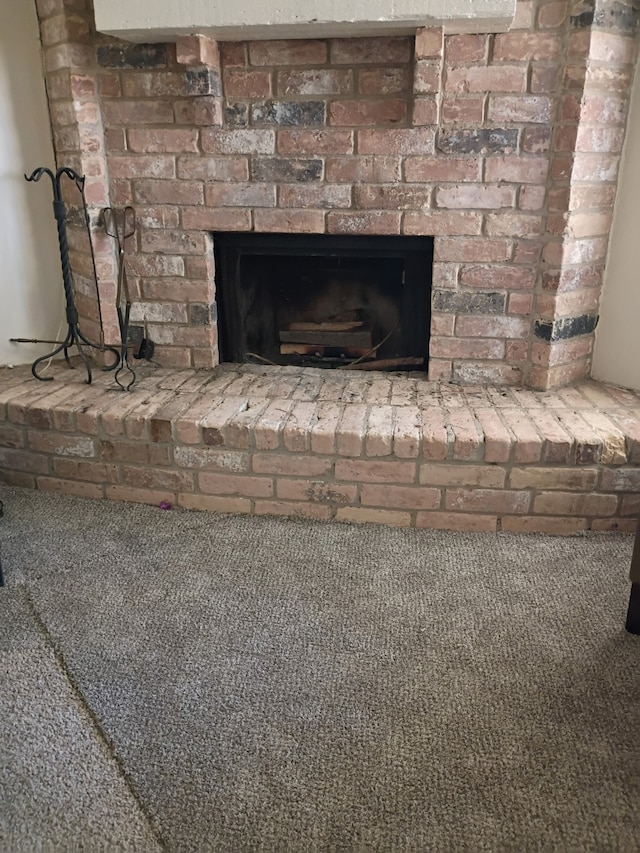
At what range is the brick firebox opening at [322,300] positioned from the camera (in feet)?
7.14

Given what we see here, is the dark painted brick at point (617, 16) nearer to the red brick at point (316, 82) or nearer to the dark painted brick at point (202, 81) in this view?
the red brick at point (316, 82)

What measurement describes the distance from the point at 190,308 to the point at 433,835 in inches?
69.0

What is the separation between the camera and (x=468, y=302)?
2.07m

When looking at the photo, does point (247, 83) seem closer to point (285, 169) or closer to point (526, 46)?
point (285, 169)

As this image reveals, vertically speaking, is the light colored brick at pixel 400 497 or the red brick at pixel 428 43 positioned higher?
the red brick at pixel 428 43

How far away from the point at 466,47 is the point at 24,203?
5.11ft

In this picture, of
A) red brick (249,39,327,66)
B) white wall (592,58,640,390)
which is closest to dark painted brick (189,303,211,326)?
red brick (249,39,327,66)

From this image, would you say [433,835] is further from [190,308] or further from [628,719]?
[190,308]

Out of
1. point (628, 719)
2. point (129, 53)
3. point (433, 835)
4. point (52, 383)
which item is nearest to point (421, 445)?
point (628, 719)

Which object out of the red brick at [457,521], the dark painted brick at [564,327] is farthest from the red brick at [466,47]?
the red brick at [457,521]

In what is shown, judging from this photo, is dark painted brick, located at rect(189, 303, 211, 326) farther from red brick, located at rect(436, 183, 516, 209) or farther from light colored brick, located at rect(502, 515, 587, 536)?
light colored brick, located at rect(502, 515, 587, 536)

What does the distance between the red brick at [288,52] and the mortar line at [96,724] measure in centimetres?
168

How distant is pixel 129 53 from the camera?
6.53ft

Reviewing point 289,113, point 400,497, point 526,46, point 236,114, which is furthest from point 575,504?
point 236,114
